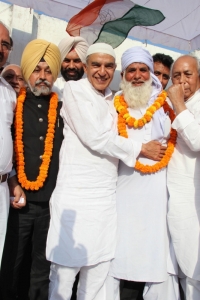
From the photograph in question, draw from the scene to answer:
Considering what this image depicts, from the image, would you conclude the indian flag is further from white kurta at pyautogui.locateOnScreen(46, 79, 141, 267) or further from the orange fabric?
white kurta at pyautogui.locateOnScreen(46, 79, 141, 267)

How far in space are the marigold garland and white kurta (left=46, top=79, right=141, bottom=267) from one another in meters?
0.15

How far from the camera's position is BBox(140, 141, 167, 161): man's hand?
2.22m

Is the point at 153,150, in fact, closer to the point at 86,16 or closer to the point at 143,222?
the point at 143,222

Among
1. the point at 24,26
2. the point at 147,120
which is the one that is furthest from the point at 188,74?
the point at 24,26

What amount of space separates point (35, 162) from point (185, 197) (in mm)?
1230

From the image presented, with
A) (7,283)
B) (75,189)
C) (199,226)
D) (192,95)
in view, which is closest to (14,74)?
(75,189)

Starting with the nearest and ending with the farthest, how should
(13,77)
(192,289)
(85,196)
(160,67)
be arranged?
1. (85,196)
2. (192,289)
3. (13,77)
4. (160,67)

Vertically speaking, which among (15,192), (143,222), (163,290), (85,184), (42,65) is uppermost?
(42,65)

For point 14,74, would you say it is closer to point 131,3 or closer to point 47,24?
point 131,3

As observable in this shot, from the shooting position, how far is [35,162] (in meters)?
2.30

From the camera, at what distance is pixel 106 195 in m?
2.21

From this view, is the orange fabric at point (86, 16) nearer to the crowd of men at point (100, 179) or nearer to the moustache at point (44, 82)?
the crowd of men at point (100, 179)

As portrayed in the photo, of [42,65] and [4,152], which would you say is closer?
[4,152]

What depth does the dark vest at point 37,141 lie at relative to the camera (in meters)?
2.30
